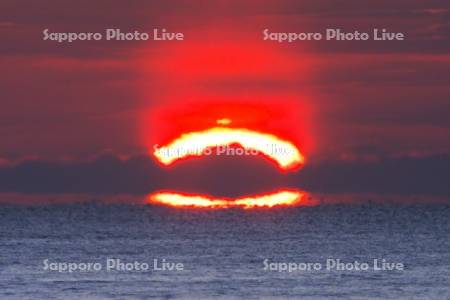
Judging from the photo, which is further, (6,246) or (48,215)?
(48,215)

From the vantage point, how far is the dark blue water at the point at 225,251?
6556cm

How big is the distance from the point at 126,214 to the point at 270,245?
75.6 meters

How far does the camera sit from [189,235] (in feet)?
406

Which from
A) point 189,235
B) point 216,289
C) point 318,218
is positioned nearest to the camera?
point 216,289

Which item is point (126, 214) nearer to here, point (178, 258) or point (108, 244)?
point (108, 244)

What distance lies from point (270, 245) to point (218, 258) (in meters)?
18.2

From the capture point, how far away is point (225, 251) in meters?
97.6

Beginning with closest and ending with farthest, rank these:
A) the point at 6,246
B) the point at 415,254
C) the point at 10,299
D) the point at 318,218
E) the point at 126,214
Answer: the point at 10,299 < the point at 415,254 < the point at 6,246 < the point at 318,218 < the point at 126,214

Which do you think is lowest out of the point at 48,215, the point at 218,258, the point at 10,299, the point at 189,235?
the point at 10,299

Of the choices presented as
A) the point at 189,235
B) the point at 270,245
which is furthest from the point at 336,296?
the point at 189,235

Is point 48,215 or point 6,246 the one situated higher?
point 48,215

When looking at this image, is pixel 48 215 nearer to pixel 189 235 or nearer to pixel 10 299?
pixel 189 235

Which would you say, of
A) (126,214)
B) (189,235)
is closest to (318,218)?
(126,214)

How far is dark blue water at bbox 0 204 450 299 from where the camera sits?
65.6 meters
